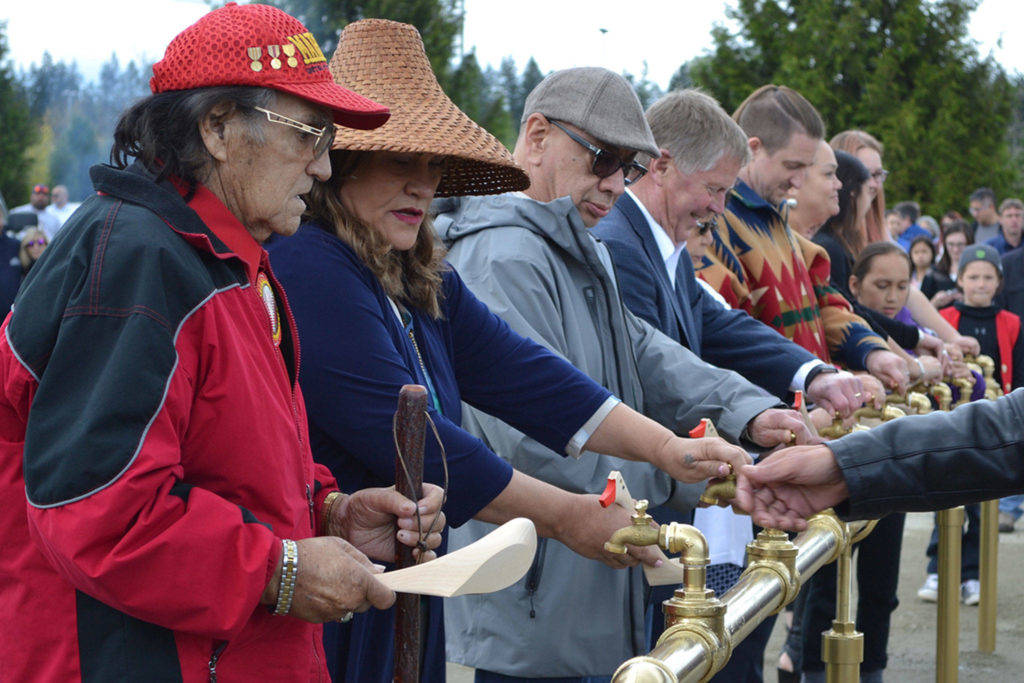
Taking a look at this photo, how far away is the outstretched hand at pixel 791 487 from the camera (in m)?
2.54

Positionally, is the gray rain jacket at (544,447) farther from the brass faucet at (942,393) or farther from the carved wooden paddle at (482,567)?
the brass faucet at (942,393)

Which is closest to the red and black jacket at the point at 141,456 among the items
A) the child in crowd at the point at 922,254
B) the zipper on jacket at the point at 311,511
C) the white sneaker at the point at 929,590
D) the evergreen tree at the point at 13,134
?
A: the zipper on jacket at the point at 311,511

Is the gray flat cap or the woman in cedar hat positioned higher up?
the gray flat cap

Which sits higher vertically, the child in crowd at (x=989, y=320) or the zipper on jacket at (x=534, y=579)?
the zipper on jacket at (x=534, y=579)

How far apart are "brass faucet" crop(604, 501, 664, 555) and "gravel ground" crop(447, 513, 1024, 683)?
308cm

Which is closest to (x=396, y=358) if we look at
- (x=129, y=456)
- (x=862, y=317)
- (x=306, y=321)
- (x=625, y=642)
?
(x=306, y=321)

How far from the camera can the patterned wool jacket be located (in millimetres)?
4293

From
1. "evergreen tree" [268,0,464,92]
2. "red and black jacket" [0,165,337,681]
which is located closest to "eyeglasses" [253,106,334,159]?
"red and black jacket" [0,165,337,681]

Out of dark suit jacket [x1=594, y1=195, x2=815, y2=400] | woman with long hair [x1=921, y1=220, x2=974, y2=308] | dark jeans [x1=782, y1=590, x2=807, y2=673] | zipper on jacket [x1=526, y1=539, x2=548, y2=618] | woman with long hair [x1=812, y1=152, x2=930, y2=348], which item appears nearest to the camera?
zipper on jacket [x1=526, y1=539, x2=548, y2=618]

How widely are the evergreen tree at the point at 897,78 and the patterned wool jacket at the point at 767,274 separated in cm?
1879

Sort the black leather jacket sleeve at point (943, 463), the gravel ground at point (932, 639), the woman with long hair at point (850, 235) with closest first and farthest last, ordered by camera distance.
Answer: the black leather jacket sleeve at point (943, 463) < the gravel ground at point (932, 639) < the woman with long hair at point (850, 235)

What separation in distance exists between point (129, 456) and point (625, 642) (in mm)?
1648

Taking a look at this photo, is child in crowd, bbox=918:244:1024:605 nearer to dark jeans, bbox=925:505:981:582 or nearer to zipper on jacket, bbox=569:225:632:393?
dark jeans, bbox=925:505:981:582

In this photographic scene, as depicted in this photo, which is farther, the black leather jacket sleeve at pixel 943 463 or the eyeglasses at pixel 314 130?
the black leather jacket sleeve at pixel 943 463
